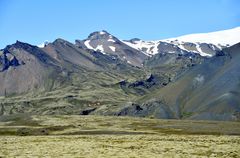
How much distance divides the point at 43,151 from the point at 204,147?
20984 millimetres

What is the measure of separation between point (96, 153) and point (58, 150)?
238 inches

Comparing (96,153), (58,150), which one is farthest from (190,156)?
(58,150)

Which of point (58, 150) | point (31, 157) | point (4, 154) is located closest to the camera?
point (31, 157)

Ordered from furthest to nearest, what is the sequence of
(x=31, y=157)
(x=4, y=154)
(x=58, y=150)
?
(x=58, y=150) < (x=4, y=154) < (x=31, y=157)

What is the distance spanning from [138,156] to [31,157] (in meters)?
11.7

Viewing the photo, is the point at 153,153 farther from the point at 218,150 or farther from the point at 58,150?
the point at 58,150

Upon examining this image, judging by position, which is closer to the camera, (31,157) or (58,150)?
(31,157)

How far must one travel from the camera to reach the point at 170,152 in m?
51.5

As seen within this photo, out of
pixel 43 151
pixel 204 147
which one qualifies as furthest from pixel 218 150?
pixel 43 151

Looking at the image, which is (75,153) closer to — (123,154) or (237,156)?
(123,154)

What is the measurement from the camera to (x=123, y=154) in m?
49.4

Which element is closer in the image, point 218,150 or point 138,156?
point 138,156

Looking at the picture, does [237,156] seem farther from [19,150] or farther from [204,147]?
[19,150]

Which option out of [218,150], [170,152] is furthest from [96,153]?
[218,150]
